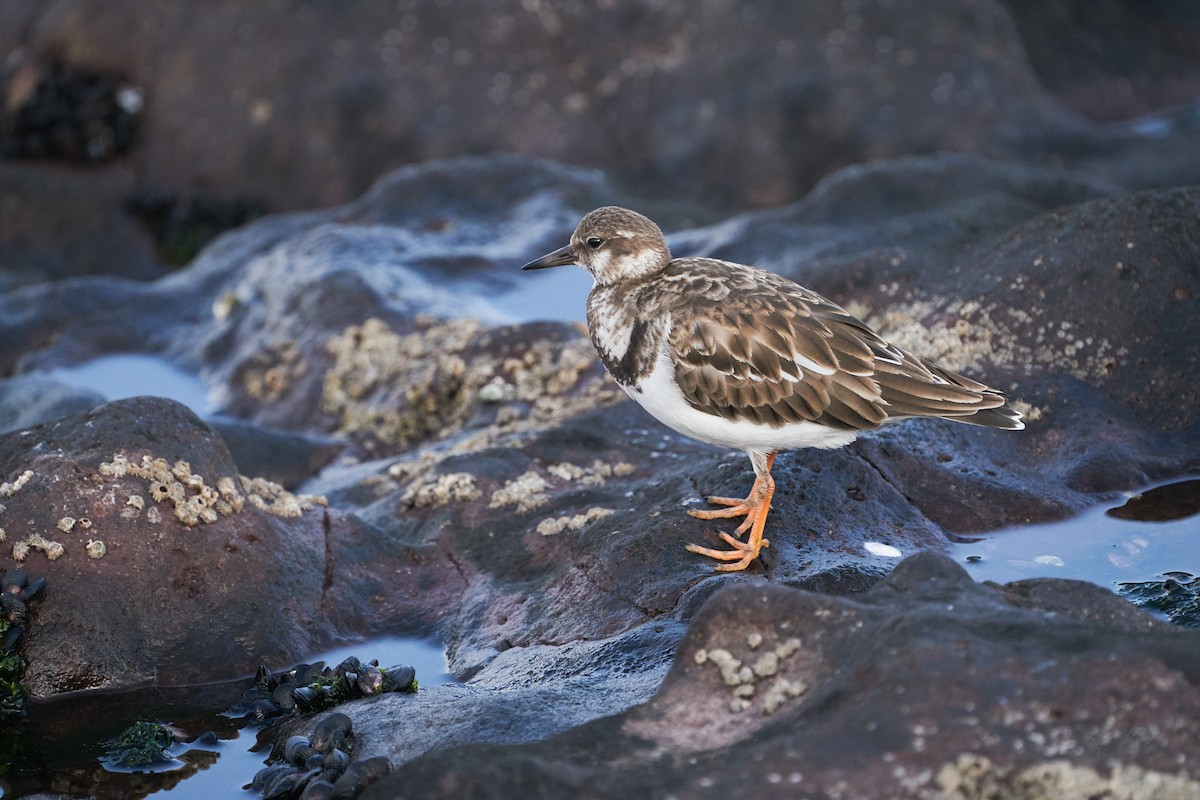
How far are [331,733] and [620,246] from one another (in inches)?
118

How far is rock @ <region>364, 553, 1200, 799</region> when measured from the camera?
3.33 metres

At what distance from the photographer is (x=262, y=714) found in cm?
518

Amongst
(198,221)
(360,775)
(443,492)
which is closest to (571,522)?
(443,492)

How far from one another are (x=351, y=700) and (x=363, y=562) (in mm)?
1265

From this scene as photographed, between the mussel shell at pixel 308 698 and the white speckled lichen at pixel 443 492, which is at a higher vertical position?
the white speckled lichen at pixel 443 492

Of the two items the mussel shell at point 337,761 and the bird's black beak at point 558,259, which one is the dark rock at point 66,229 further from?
the mussel shell at point 337,761

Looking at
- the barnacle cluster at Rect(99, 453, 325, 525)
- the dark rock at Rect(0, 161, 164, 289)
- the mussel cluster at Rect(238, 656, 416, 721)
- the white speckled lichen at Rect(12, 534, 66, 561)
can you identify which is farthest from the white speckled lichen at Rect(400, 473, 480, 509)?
the dark rock at Rect(0, 161, 164, 289)

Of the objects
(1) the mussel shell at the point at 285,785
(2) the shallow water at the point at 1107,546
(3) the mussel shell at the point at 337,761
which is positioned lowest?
(2) the shallow water at the point at 1107,546

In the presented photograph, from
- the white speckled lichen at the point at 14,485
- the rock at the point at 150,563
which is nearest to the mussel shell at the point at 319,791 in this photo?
the rock at the point at 150,563

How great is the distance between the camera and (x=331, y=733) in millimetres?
4547

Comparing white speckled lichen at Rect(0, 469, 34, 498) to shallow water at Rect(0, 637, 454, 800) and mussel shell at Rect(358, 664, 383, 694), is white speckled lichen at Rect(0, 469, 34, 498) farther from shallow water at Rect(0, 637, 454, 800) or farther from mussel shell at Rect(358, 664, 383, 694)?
mussel shell at Rect(358, 664, 383, 694)

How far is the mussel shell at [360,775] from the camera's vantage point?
4129 mm

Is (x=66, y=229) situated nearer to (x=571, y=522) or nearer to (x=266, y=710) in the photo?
(x=571, y=522)

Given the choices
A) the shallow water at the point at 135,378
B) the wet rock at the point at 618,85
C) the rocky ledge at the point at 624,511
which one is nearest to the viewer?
the rocky ledge at the point at 624,511
